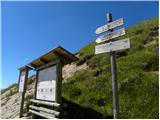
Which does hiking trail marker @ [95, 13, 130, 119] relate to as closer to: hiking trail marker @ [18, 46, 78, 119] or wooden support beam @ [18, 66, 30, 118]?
hiking trail marker @ [18, 46, 78, 119]

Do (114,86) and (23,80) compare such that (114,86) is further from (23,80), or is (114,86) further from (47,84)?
(23,80)

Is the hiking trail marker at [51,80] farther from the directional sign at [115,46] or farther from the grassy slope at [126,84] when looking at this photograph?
the directional sign at [115,46]

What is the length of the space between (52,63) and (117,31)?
14.5ft

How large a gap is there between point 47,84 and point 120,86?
4438 millimetres

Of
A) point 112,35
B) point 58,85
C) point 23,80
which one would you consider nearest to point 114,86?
point 112,35

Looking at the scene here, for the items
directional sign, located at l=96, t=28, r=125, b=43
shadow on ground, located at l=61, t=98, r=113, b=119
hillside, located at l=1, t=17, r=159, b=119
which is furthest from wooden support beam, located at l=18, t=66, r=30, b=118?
directional sign, located at l=96, t=28, r=125, b=43

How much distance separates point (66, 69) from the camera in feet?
80.3

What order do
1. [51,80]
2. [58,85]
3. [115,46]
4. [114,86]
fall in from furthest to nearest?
[51,80], [58,85], [115,46], [114,86]

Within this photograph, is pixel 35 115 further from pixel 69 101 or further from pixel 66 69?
pixel 66 69

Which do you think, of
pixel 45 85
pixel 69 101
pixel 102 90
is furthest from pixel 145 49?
pixel 45 85

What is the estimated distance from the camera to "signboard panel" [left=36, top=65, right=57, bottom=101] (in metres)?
12.4

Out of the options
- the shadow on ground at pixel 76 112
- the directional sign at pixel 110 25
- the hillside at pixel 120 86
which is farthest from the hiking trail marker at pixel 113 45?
the shadow on ground at pixel 76 112

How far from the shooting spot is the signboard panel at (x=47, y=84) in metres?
12.4

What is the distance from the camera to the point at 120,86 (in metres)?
15.6
